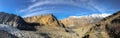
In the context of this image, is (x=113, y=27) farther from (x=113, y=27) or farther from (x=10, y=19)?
(x=10, y=19)

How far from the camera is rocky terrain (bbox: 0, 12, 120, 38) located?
8750 mm

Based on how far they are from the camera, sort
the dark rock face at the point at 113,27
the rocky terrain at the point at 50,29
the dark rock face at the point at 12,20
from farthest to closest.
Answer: the dark rock face at the point at 12,20 → the rocky terrain at the point at 50,29 → the dark rock face at the point at 113,27

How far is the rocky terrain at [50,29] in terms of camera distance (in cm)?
875

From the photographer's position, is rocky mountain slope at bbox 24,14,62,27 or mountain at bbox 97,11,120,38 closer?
mountain at bbox 97,11,120,38

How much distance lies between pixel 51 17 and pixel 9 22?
14.5 metres

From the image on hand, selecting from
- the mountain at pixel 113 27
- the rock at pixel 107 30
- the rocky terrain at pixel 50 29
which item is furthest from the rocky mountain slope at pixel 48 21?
the mountain at pixel 113 27

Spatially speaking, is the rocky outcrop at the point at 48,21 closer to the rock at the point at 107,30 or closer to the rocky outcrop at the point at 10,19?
the rocky outcrop at the point at 10,19

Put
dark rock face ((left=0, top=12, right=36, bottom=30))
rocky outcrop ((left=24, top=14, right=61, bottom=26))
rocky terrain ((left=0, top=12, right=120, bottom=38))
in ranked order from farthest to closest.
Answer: rocky outcrop ((left=24, top=14, right=61, bottom=26)), dark rock face ((left=0, top=12, right=36, bottom=30)), rocky terrain ((left=0, top=12, right=120, bottom=38))

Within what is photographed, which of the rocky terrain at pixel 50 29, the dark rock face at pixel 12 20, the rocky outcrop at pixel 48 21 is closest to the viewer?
the rocky terrain at pixel 50 29

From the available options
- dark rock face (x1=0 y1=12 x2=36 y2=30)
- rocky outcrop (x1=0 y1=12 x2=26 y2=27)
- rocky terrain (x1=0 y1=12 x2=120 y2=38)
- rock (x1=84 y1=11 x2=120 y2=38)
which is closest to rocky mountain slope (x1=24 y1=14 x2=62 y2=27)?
rocky terrain (x1=0 y1=12 x2=120 y2=38)

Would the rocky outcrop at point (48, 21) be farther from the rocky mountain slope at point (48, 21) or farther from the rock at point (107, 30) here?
the rock at point (107, 30)

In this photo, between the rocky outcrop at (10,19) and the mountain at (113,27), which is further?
the rocky outcrop at (10,19)

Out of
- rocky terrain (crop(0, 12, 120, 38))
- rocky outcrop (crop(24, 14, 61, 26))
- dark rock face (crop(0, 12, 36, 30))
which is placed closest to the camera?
rocky terrain (crop(0, 12, 120, 38))

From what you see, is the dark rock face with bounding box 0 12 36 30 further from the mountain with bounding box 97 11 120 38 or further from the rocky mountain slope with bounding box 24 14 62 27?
the mountain with bounding box 97 11 120 38
